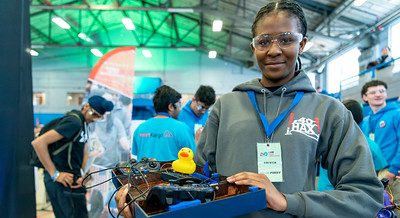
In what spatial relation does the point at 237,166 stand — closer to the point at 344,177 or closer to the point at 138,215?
the point at 344,177

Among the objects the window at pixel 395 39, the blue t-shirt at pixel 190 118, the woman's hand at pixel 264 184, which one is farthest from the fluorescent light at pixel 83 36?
the woman's hand at pixel 264 184

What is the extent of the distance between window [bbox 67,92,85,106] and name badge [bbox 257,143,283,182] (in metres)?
15.2

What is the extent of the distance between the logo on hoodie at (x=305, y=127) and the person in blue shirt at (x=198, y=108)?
2.32 meters

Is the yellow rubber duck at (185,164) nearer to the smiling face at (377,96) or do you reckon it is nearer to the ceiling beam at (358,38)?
the smiling face at (377,96)

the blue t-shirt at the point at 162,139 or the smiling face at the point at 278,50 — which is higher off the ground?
the smiling face at the point at 278,50

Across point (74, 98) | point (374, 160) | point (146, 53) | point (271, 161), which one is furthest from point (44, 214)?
point (74, 98)

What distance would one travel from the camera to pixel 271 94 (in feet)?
3.44

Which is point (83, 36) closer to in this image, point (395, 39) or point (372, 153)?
point (395, 39)

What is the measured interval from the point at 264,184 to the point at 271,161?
175mm

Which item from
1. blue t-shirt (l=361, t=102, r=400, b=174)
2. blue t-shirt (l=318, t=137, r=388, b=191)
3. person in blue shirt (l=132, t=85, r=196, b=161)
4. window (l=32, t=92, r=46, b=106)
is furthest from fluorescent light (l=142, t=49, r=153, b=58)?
blue t-shirt (l=318, t=137, r=388, b=191)

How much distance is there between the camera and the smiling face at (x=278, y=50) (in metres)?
0.97

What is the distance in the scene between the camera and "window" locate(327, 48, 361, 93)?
9523 mm

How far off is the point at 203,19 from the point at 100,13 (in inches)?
166

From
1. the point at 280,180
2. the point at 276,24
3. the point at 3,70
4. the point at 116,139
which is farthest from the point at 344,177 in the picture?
the point at 116,139
